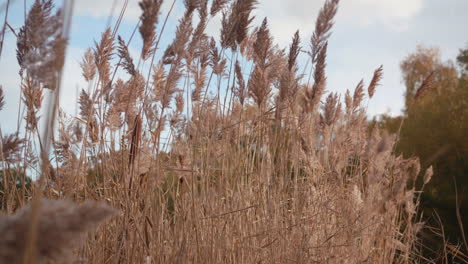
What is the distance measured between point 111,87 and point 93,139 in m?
0.37

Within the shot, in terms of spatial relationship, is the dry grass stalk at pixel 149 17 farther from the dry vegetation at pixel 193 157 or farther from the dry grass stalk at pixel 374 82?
the dry grass stalk at pixel 374 82

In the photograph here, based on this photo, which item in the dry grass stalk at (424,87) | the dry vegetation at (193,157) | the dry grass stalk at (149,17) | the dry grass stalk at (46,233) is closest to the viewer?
the dry grass stalk at (46,233)

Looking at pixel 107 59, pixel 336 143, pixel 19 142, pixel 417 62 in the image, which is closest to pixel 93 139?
pixel 107 59

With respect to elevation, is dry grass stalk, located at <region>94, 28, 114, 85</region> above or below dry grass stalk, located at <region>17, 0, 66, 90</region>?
above

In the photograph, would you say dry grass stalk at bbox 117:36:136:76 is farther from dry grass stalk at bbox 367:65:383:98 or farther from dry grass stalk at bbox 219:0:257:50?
dry grass stalk at bbox 367:65:383:98

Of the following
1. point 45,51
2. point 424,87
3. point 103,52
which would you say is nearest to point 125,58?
point 103,52

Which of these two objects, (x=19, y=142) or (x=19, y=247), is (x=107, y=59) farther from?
(x=19, y=247)

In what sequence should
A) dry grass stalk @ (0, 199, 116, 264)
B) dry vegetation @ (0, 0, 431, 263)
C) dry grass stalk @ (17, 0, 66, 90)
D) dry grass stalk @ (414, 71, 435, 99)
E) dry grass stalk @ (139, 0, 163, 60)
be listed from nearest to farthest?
dry grass stalk @ (0, 199, 116, 264), dry grass stalk @ (17, 0, 66, 90), dry grass stalk @ (139, 0, 163, 60), dry vegetation @ (0, 0, 431, 263), dry grass stalk @ (414, 71, 435, 99)

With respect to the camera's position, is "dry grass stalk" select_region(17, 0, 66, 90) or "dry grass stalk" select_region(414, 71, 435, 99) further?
"dry grass stalk" select_region(414, 71, 435, 99)

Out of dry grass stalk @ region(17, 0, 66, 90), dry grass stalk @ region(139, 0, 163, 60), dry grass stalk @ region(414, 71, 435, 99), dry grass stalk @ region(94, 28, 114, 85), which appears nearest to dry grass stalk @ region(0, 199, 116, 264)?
dry grass stalk @ region(17, 0, 66, 90)

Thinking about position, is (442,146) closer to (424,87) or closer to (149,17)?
(424,87)

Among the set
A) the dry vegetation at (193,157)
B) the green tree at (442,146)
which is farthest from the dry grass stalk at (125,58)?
the green tree at (442,146)

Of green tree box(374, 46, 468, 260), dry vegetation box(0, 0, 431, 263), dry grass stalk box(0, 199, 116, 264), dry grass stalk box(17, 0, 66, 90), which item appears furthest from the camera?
green tree box(374, 46, 468, 260)

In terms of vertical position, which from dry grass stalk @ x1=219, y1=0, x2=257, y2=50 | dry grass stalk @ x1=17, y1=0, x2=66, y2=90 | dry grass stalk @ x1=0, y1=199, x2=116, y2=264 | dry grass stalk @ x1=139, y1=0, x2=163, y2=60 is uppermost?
dry grass stalk @ x1=219, y1=0, x2=257, y2=50
